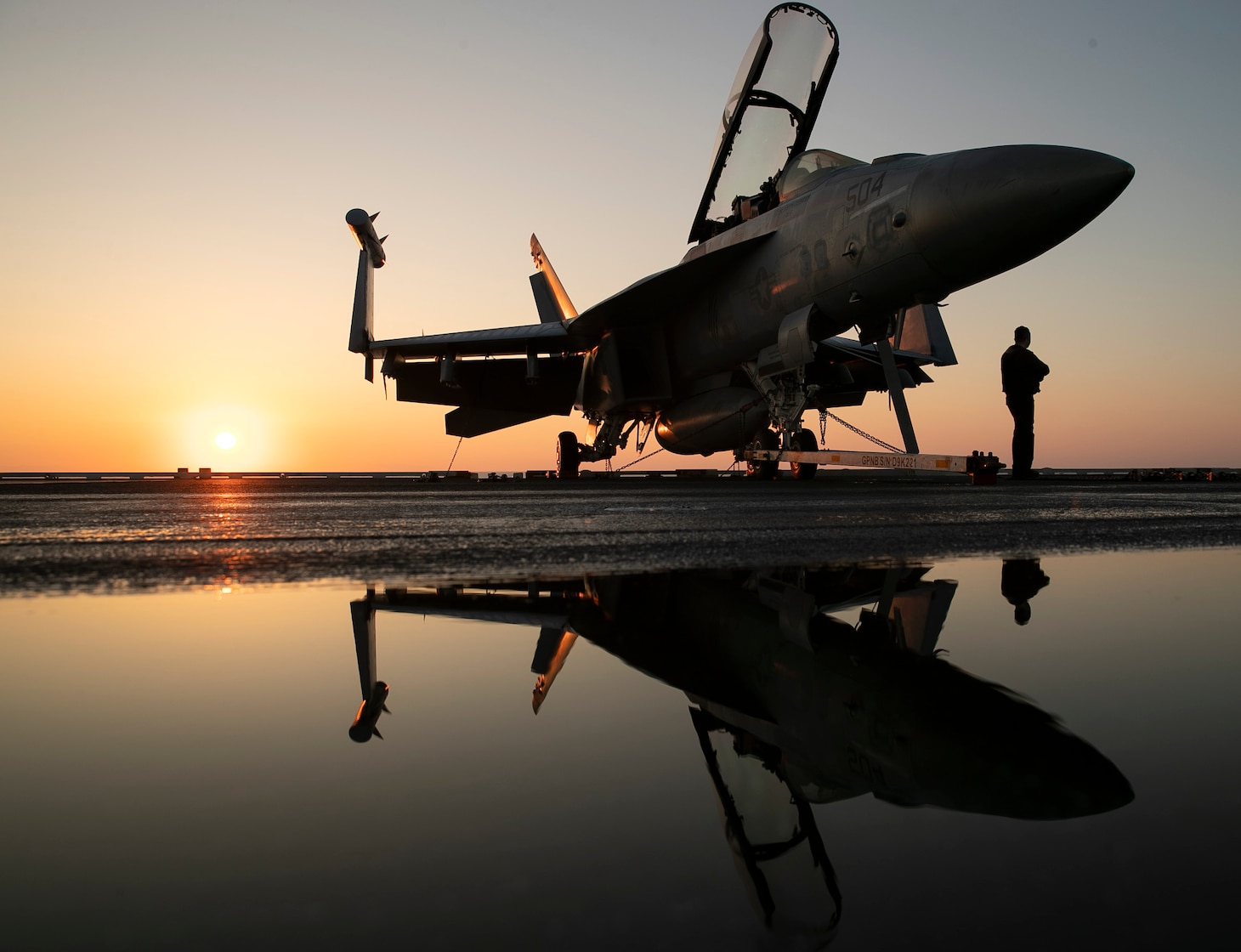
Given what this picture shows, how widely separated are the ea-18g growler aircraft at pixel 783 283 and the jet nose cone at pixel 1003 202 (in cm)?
2

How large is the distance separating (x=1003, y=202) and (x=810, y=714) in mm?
7788

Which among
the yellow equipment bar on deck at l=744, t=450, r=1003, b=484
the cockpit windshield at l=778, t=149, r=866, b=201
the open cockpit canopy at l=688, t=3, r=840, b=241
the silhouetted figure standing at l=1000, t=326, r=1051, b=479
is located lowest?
the yellow equipment bar on deck at l=744, t=450, r=1003, b=484

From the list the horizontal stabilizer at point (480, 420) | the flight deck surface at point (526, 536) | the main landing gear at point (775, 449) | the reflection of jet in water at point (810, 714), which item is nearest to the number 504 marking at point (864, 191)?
the main landing gear at point (775, 449)

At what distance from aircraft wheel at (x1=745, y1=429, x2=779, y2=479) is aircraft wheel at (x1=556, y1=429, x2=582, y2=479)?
230 inches

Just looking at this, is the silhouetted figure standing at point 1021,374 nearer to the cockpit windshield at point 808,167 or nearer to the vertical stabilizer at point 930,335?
the cockpit windshield at point 808,167

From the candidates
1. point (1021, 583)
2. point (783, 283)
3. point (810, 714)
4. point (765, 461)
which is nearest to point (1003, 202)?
point (783, 283)

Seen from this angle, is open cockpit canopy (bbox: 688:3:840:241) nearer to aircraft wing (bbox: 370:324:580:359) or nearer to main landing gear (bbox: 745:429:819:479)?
main landing gear (bbox: 745:429:819:479)

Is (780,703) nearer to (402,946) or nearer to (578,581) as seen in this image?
(402,946)

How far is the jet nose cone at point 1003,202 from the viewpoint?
23.3ft

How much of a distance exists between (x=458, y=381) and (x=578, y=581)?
17.6 m

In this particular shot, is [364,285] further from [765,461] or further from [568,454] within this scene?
[765,461]

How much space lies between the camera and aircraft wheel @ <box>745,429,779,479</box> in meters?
12.7

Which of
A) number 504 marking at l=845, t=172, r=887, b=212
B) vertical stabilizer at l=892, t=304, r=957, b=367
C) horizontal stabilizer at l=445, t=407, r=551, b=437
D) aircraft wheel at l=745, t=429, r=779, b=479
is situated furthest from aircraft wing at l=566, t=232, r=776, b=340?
vertical stabilizer at l=892, t=304, r=957, b=367

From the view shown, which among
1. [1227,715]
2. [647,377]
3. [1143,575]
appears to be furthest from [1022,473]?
[1227,715]
